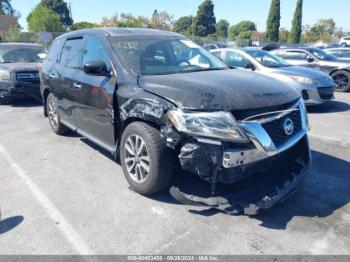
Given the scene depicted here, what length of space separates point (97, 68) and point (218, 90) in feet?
5.34

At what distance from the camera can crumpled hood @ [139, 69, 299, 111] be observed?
316 centimetres

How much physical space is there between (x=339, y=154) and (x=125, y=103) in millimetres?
3554

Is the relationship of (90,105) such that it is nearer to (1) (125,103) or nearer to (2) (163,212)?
(1) (125,103)

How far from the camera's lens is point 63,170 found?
472 cm

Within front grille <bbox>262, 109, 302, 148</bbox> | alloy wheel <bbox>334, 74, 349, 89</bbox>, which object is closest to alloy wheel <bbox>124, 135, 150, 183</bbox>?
front grille <bbox>262, 109, 302, 148</bbox>

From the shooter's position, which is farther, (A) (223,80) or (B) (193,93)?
(A) (223,80)

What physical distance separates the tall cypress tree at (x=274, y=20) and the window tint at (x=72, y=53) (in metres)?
51.5

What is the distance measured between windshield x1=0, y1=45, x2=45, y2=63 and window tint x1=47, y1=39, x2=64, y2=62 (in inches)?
147

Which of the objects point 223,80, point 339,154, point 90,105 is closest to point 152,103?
point 223,80

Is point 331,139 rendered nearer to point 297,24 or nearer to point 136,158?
point 136,158

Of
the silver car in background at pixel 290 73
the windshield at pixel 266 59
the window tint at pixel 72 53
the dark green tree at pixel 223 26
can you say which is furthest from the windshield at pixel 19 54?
the dark green tree at pixel 223 26

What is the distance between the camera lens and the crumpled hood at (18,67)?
909 centimetres

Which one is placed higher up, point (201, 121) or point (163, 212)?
point (201, 121)

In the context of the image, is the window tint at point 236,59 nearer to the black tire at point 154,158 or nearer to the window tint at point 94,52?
the window tint at point 94,52
